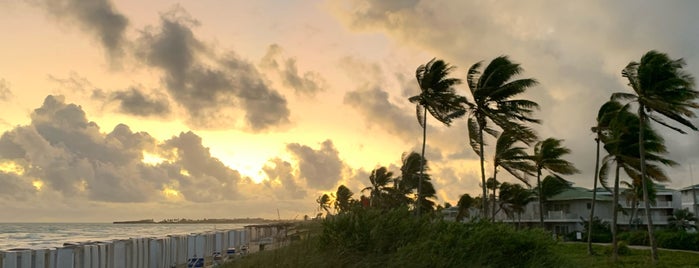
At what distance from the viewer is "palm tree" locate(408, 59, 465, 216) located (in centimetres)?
3067

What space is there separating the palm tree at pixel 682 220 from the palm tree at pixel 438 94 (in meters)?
49.8

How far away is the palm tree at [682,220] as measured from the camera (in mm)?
70438

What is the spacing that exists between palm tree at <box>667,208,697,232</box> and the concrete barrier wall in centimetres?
6245

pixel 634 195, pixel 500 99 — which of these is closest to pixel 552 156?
pixel 500 99

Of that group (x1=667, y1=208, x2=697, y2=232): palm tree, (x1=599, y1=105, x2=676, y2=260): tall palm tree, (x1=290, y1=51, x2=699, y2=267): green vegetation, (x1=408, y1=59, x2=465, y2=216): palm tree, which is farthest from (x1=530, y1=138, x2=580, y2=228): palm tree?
(x1=667, y1=208, x2=697, y2=232): palm tree

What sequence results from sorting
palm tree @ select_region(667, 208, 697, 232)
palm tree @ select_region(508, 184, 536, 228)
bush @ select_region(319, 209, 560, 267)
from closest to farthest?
bush @ select_region(319, 209, 560, 267)
palm tree @ select_region(508, 184, 536, 228)
palm tree @ select_region(667, 208, 697, 232)

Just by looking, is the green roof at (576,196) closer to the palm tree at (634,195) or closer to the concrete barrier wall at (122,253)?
the palm tree at (634,195)

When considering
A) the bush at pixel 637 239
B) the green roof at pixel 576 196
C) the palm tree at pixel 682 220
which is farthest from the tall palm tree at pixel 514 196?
the palm tree at pixel 682 220

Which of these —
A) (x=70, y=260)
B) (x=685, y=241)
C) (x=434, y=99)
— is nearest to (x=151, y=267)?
(x=70, y=260)

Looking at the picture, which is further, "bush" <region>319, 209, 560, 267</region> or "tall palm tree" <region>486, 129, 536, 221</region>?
"tall palm tree" <region>486, 129, 536, 221</region>

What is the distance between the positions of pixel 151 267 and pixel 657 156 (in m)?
28.8

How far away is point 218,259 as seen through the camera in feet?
69.3

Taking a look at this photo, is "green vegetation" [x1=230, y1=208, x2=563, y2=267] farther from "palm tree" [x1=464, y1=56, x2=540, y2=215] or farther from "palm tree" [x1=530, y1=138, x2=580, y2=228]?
"palm tree" [x1=530, y1=138, x2=580, y2=228]

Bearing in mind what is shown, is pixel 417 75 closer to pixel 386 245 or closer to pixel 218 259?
pixel 218 259
